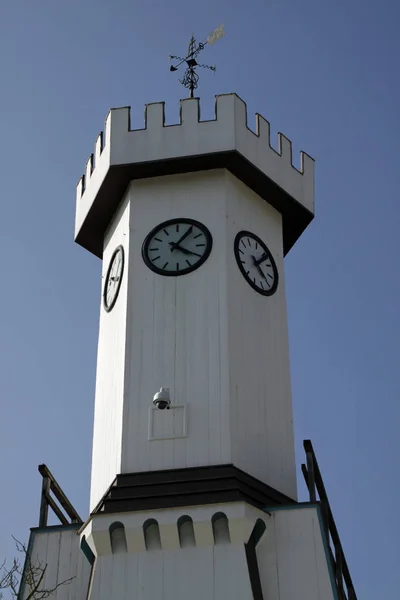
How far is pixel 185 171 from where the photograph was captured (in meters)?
21.0

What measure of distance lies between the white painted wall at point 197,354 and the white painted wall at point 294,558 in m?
1.06

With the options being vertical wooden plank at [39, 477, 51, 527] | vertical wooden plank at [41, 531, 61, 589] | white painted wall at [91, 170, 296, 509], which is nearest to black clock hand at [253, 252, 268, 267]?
white painted wall at [91, 170, 296, 509]

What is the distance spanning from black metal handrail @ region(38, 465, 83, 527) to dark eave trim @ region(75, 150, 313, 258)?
5127mm

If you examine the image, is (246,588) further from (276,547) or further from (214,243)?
(214,243)

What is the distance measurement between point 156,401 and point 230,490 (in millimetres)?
1896

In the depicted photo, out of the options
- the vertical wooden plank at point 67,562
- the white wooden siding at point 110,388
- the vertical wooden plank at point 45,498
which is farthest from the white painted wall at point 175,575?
the vertical wooden plank at point 45,498

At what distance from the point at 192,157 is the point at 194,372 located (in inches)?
159

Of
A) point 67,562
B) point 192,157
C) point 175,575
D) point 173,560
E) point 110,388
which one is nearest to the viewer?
point 175,575

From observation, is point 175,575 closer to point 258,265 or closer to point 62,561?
point 62,561

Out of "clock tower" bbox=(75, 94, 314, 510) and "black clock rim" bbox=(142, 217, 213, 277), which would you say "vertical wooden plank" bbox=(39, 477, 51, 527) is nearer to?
"clock tower" bbox=(75, 94, 314, 510)

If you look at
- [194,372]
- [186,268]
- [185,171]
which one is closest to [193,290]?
[186,268]

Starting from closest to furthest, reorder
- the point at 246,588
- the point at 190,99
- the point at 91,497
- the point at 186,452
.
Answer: the point at 246,588
the point at 186,452
the point at 91,497
the point at 190,99

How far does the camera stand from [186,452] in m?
18.2

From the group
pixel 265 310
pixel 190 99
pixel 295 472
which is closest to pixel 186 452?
pixel 295 472
